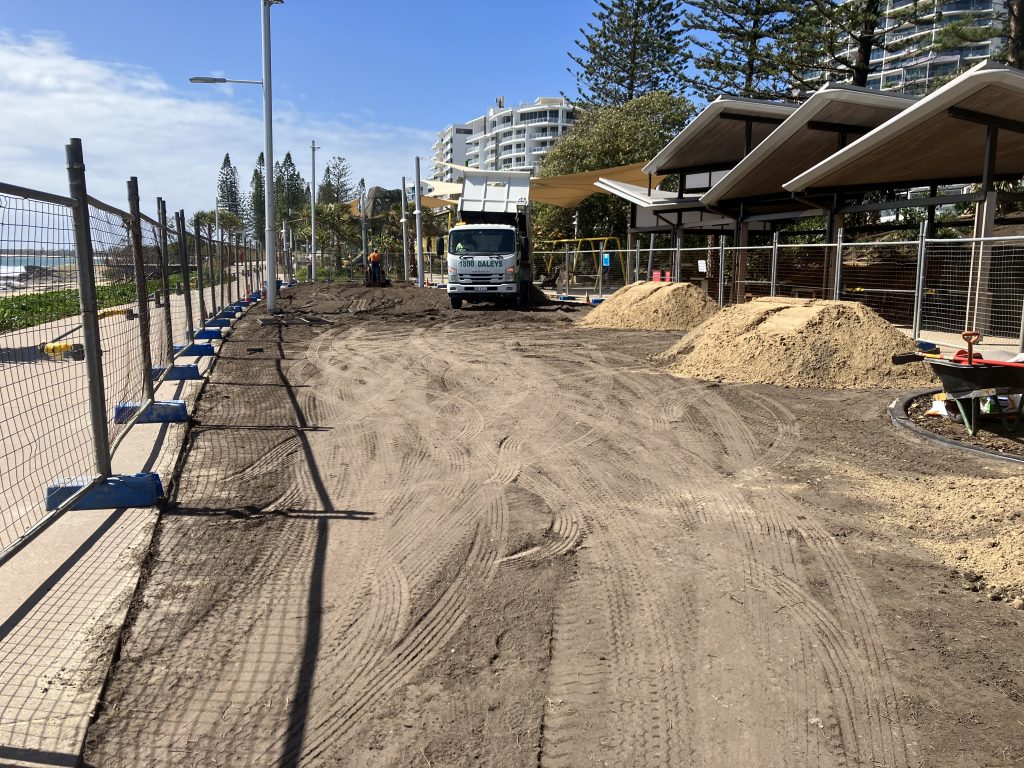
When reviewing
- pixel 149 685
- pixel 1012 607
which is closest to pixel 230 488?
pixel 149 685

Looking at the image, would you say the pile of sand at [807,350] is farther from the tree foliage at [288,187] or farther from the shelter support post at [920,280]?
the tree foliage at [288,187]

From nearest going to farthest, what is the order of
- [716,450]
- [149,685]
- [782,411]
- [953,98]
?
[149,685] → [716,450] → [782,411] → [953,98]

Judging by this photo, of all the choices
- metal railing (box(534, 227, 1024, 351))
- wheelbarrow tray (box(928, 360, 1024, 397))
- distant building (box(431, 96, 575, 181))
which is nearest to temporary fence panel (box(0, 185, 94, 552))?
wheelbarrow tray (box(928, 360, 1024, 397))

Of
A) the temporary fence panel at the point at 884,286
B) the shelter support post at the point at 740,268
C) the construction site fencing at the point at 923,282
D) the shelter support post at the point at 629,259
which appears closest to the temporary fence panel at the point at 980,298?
the construction site fencing at the point at 923,282

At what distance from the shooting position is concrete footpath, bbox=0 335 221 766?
9.45 feet

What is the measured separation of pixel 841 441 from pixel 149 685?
646 centimetres

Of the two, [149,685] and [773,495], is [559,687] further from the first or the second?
[773,495]

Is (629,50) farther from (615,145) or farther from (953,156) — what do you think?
(953,156)

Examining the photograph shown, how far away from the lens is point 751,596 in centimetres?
411

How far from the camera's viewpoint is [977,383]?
23.6 feet

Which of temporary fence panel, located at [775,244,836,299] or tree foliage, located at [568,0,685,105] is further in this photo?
tree foliage, located at [568,0,685,105]

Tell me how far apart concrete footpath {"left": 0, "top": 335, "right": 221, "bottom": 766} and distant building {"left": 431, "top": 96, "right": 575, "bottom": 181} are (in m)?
134

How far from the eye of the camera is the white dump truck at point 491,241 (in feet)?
80.9

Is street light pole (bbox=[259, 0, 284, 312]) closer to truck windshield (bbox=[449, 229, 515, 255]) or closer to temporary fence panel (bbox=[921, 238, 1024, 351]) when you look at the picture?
truck windshield (bbox=[449, 229, 515, 255])
